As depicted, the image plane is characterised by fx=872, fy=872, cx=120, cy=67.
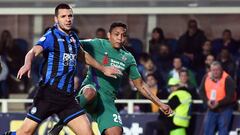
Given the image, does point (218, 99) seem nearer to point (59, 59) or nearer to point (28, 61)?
point (59, 59)

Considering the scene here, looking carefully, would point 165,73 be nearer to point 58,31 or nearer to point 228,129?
point 228,129

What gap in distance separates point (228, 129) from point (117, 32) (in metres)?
4.88

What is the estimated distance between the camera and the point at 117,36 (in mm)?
10531

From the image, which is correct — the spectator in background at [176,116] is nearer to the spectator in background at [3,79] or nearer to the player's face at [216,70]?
the player's face at [216,70]

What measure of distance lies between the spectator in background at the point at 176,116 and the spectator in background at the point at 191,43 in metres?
1.54

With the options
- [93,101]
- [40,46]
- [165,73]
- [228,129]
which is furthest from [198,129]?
[40,46]

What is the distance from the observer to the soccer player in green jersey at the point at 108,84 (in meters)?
10.5

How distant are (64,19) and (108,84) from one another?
113cm

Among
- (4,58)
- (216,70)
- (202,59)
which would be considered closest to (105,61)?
(216,70)

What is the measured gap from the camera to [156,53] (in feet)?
53.7

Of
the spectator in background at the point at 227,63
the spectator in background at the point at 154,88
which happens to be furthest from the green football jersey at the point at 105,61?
the spectator in background at the point at 227,63

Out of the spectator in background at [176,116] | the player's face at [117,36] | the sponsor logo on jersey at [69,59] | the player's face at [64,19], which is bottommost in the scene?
the spectator in background at [176,116]

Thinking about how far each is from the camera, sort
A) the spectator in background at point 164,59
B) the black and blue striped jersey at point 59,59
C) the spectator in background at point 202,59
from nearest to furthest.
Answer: the black and blue striped jersey at point 59,59, the spectator in background at point 202,59, the spectator in background at point 164,59

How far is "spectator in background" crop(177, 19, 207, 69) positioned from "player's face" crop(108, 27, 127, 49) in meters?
5.62
